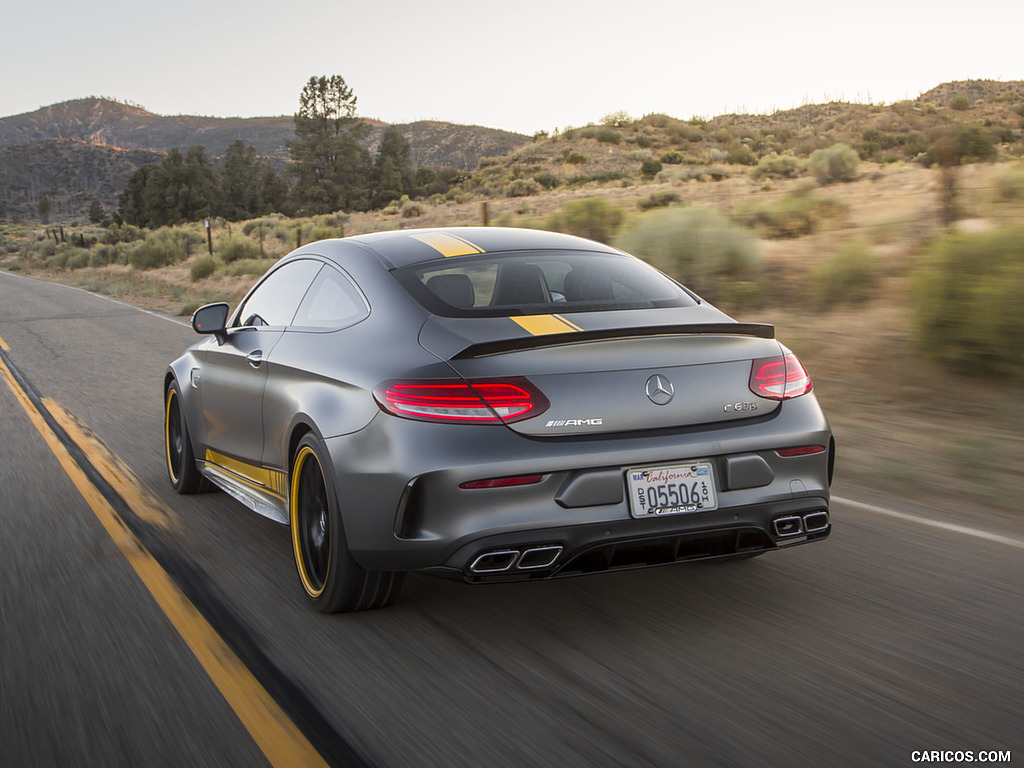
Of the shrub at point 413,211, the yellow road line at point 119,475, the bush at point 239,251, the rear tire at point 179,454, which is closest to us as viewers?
the yellow road line at point 119,475

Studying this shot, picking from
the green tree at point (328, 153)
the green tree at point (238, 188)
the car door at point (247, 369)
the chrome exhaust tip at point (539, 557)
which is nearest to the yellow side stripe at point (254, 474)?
the car door at point (247, 369)

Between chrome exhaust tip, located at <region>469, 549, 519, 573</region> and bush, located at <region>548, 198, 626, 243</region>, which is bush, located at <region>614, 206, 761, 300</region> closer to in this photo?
bush, located at <region>548, 198, 626, 243</region>

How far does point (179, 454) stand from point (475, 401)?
3.63 meters

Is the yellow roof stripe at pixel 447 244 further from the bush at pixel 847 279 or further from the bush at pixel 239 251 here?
the bush at pixel 239 251

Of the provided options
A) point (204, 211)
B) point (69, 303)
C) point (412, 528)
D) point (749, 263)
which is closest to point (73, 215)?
point (204, 211)

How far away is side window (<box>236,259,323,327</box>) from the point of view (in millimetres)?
5219

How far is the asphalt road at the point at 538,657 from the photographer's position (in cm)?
314

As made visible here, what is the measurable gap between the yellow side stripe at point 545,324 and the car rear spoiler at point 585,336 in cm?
6

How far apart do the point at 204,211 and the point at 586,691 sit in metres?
86.0

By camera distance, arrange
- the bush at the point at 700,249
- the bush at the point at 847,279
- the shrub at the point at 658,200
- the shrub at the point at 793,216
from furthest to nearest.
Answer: the shrub at the point at 658,200 → the shrub at the point at 793,216 → the bush at the point at 700,249 → the bush at the point at 847,279

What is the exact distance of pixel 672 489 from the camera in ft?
12.4

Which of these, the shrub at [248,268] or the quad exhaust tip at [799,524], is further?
the shrub at [248,268]

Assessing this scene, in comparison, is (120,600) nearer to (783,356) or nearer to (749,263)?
(783,356)

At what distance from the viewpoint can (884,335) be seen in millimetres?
10617
